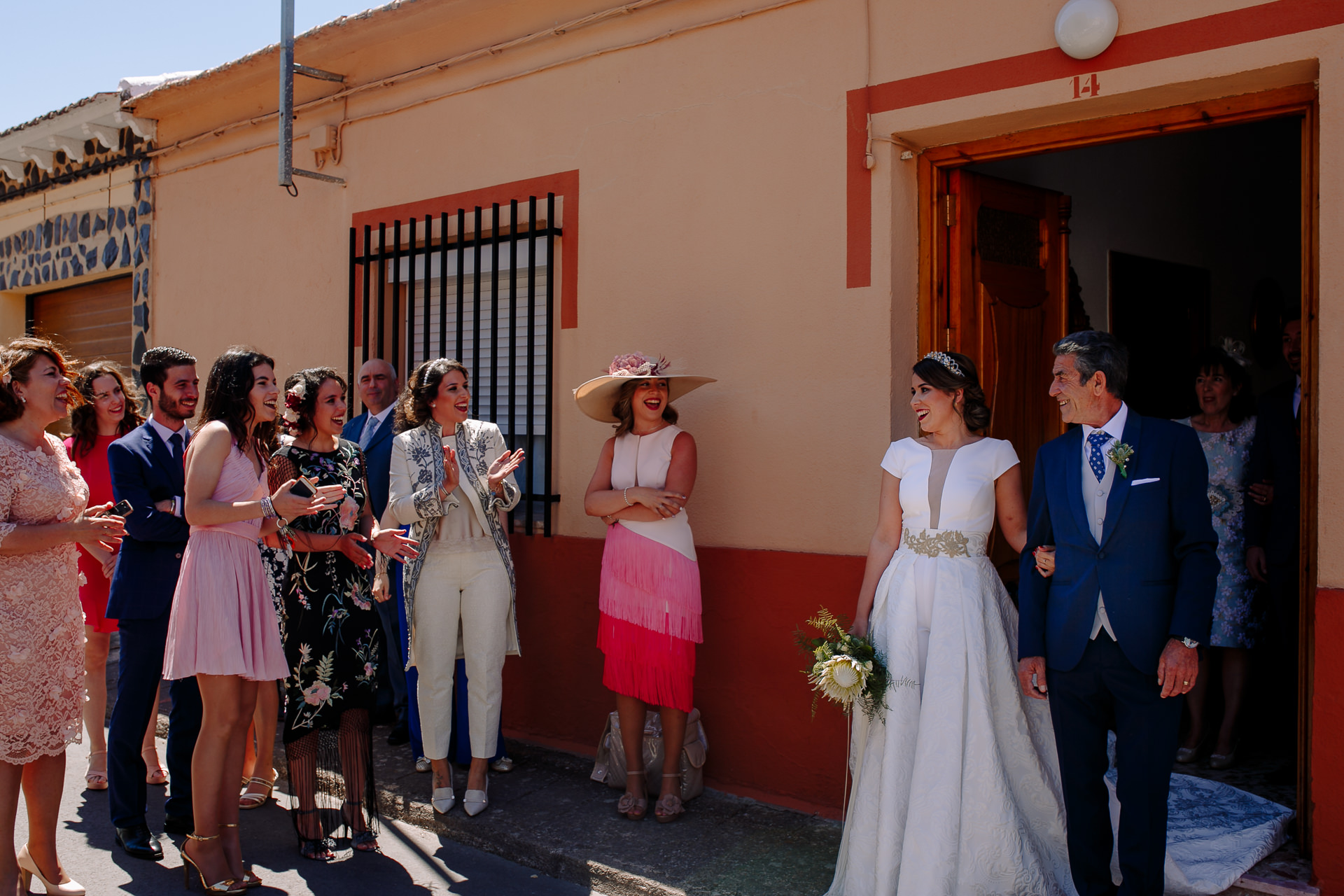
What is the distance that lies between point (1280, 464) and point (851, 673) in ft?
7.68

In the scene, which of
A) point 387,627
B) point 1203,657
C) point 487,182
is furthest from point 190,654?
point 1203,657

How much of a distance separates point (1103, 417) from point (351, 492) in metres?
2.96

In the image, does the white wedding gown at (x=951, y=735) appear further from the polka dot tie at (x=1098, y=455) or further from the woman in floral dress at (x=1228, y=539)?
the woman in floral dress at (x=1228, y=539)

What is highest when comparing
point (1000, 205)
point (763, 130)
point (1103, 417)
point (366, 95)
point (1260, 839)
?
point (366, 95)

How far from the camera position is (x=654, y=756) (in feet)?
15.8

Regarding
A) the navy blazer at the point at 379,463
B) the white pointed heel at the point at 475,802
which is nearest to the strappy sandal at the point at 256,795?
the white pointed heel at the point at 475,802

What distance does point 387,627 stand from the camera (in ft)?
19.5

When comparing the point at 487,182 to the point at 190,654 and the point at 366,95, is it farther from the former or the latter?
the point at 190,654

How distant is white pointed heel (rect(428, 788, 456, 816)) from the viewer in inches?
184

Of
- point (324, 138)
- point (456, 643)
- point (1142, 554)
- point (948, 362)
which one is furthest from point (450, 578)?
point (324, 138)

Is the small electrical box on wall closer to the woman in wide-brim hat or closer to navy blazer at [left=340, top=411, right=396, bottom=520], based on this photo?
navy blazer at [left=340, top=411, right=396, bottom=520]

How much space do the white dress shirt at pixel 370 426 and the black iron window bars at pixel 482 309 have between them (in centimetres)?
58

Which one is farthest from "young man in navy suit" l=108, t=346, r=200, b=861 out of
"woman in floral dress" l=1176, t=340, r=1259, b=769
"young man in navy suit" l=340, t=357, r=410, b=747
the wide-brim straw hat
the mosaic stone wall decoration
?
"woman in floral dress" l=1176, t=340, r=1259, b=769

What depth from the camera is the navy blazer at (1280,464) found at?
4.45m
